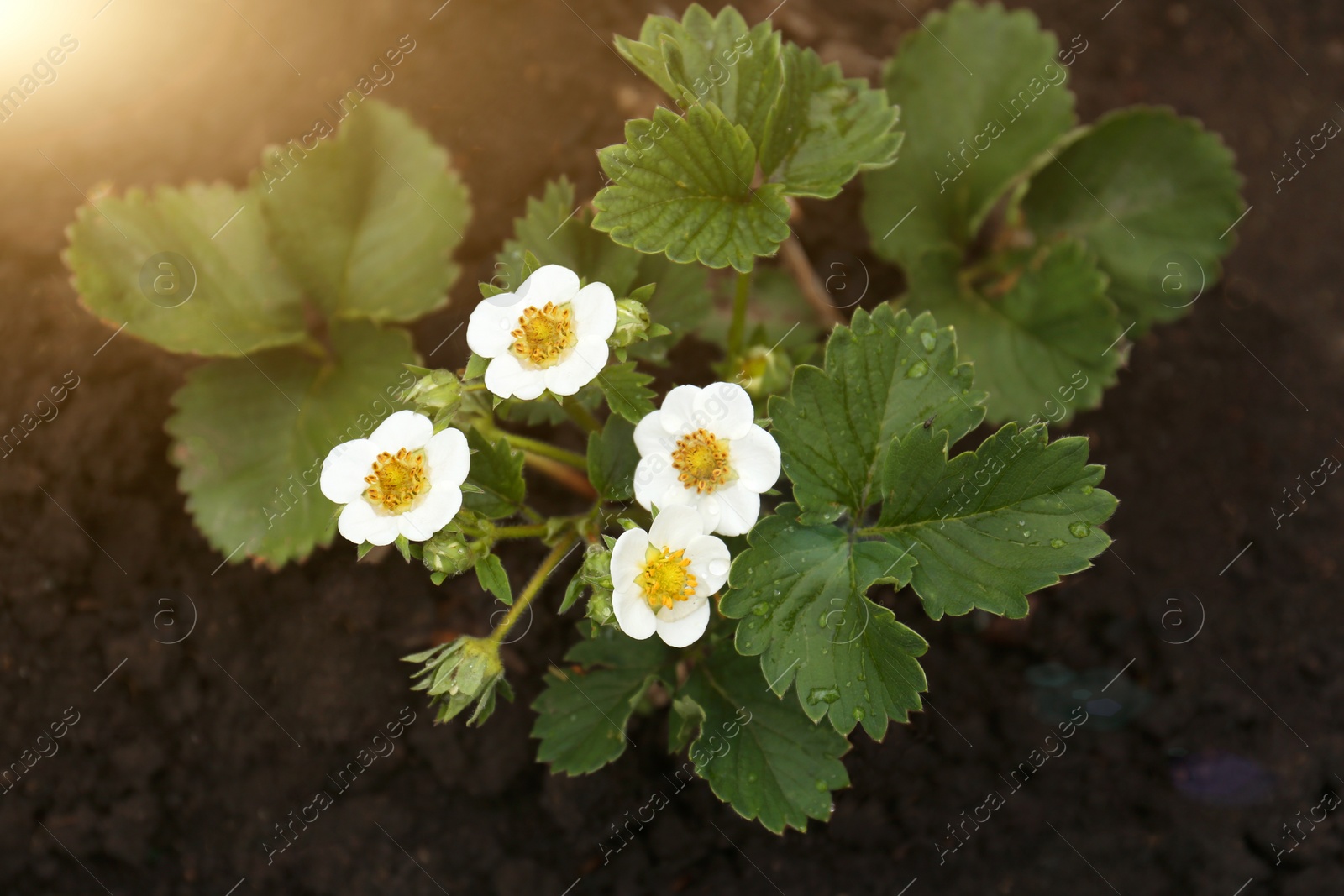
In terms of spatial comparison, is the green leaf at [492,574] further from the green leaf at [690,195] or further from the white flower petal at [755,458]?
the green leaf at [690,195]

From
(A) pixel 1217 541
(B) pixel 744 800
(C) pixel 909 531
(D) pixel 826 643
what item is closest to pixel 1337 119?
(A) pixel 1217 541

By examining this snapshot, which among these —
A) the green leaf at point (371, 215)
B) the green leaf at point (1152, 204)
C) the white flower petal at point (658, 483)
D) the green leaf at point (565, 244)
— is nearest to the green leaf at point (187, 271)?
the green leaf at point (371, 215)

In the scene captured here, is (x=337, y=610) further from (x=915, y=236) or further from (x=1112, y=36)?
(x=1112, y=36)

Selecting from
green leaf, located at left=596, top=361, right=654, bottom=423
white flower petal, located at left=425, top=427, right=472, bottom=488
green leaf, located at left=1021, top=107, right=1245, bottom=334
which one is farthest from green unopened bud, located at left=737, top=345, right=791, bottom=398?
green leaf, located at left=1021, top=107, right=1245, bottom=334

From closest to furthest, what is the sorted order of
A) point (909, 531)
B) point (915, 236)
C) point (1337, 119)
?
point (909, 531) < point (915, 236) < point (1337, 119)

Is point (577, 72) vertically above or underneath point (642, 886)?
above

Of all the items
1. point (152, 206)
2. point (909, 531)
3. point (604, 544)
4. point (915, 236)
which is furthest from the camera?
point (915, 236)

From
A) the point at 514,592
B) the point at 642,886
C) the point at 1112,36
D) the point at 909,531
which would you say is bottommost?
the point at 642,886

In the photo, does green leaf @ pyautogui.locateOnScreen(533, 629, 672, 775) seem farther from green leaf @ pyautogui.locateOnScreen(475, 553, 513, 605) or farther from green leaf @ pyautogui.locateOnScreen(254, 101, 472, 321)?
green leaf @ pyautogui.locateOnScreen(254, 101, 472, 321)
